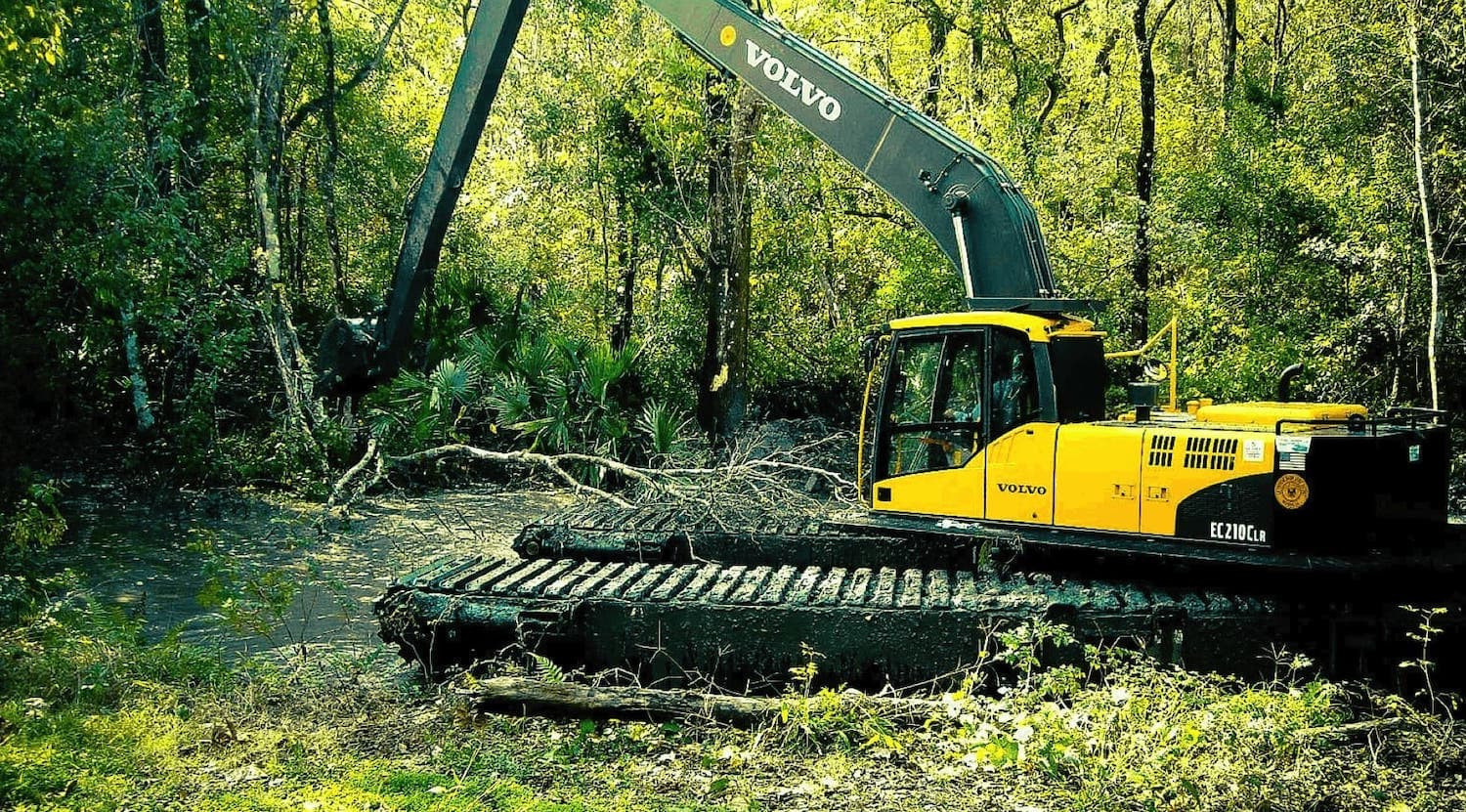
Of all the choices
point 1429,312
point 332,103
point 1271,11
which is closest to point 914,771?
point 1429,312

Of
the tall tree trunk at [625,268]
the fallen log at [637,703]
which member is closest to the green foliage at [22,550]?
the fallen log at [637,703]

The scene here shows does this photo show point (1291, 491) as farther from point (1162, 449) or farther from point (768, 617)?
point (768, 617)

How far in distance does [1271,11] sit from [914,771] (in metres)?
22.1

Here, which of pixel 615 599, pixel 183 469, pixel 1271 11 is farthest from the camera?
pixel 1271 11

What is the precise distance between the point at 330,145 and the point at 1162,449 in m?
15.0

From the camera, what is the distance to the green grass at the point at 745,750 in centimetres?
479

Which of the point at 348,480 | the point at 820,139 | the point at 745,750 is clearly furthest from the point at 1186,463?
the point at 348,480

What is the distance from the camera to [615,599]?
666 centimetres

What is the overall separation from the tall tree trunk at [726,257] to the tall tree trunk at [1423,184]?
334 inches

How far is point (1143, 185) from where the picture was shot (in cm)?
1770

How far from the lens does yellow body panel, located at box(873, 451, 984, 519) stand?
686 centimetres

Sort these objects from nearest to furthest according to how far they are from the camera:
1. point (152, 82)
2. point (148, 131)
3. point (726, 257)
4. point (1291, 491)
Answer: point (1291, 491)
point (148, 131)
point (152, 82)
point (726, 257)

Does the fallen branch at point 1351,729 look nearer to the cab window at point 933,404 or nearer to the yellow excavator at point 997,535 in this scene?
the yellow excavator at point 997,535

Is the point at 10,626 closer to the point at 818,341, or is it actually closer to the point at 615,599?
the point at 615,599
